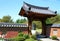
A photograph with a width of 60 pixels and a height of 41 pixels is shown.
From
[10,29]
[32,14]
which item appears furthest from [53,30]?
[10,29]

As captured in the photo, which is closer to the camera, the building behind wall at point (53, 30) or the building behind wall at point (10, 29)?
the building behind wall at point (10, 29)

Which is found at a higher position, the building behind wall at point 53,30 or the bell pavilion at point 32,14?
the bell pavilion at point 32,14

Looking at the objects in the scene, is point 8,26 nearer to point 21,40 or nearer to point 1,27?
point 1,27

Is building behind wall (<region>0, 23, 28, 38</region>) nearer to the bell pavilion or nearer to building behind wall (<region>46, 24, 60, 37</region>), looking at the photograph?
the bell pavilion

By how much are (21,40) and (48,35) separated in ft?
24.6

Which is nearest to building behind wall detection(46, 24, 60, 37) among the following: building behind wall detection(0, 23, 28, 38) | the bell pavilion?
the bell pavilion

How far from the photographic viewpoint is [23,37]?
38.5 ft

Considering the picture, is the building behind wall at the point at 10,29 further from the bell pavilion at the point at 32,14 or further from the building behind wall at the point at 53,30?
the building behind wall at the point at 53,30

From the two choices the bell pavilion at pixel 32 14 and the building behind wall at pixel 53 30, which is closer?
the bell pavilion at pixel 32 14

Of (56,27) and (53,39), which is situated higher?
(56,27)

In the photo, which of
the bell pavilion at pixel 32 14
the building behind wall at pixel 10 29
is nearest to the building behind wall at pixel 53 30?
the bell pavilion at pixel 32 14

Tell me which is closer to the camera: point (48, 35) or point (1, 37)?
point (1, 37)

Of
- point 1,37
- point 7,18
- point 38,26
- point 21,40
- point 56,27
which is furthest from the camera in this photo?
point 7,18

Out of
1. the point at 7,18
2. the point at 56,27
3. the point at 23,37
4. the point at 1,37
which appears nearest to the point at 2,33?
the point at 1,37
